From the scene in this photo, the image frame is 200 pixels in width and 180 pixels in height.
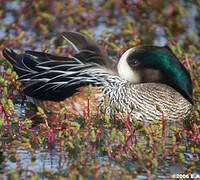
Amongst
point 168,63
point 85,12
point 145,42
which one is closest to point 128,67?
point 168,63

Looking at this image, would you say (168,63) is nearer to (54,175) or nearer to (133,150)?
(133,150)

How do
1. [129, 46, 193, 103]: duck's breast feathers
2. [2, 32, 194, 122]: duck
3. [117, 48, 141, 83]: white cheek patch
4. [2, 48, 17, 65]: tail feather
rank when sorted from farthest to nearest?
[2, 48, 17, 65]: tail feather → [117, 48, 141, 83]: white cheek patch → [129, 46, 193, 103]: duck's breast feathers → [2, 32, 194, 122]: duck

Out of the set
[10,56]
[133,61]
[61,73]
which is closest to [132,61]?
[133,61]

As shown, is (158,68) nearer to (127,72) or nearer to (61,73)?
(127,72)

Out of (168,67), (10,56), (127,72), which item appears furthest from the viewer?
(10,56)

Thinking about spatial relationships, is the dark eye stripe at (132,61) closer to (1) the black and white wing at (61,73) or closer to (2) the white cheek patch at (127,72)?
(2) the white cheek patch at (127,72)

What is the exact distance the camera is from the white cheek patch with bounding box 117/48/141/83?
687 cm

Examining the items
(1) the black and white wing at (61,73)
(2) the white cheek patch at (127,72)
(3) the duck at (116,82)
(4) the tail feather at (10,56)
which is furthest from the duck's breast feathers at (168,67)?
(4) the tail feather at (10,56)

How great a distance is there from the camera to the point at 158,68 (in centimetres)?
677

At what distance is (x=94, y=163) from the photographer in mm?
5203

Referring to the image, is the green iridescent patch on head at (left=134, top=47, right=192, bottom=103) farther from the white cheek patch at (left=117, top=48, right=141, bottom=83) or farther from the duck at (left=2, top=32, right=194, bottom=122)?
the white cheek patch at (left=117, top=48, right=141, bottom=83)

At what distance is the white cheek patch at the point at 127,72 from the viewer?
6867 mm

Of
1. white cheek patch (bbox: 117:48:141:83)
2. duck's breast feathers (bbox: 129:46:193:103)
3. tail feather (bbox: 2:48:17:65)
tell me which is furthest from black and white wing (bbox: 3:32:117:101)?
duck's breast feathers (bbox: 129:46:193:103)

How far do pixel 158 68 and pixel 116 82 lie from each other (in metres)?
0.51
